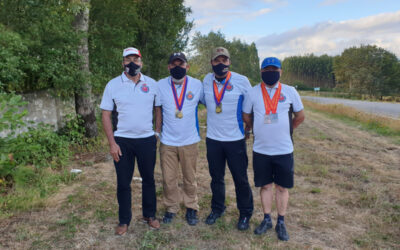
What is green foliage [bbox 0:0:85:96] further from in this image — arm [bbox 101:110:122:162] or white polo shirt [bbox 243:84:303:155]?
white polo shirt [bbox 243:84:303:155]

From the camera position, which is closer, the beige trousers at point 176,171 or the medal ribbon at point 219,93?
the medal ribbon at point 219,93

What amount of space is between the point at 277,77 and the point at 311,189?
287 cm

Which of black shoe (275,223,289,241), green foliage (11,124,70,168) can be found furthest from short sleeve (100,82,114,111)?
green foliage (11,124,70,168)

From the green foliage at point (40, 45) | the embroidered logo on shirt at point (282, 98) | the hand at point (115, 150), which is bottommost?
the hand at point (115, 150)

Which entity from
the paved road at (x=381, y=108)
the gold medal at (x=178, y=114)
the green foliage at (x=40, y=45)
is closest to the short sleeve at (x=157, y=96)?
the gold medal at (x=178, y=114)

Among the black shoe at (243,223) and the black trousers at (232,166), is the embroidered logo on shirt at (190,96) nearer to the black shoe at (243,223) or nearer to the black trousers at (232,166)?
the black trousers at (232,166)

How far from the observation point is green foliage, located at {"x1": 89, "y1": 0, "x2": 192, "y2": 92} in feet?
30.6

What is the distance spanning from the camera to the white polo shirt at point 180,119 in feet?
12.1

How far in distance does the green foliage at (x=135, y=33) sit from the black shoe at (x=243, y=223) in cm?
597

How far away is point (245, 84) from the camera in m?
3.69

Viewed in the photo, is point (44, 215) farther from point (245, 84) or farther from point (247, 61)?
point (247, 61)

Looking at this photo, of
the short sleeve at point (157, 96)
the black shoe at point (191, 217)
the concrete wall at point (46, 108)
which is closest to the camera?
the short sleeve at point (157, 96)

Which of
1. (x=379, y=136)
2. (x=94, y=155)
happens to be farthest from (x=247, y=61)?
(x=94, y=155)

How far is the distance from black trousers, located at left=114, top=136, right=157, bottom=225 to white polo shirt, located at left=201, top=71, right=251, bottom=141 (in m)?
0.79
